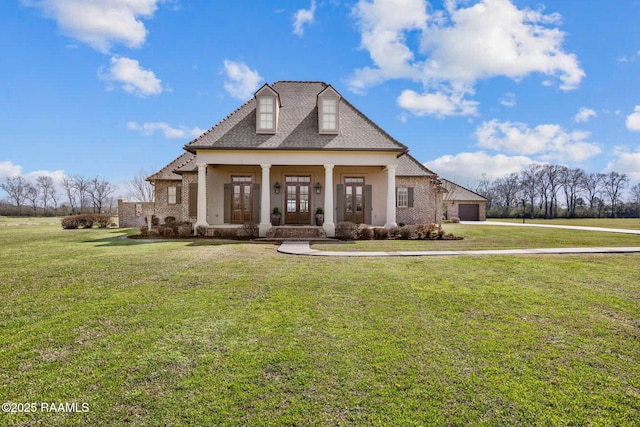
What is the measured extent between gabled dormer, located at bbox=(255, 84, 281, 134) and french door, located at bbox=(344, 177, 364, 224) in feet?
17.6

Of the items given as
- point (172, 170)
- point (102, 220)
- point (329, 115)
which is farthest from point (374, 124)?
point (102, 220)

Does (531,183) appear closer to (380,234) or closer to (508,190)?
(508,190)

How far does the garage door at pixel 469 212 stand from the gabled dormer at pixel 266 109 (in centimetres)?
3075

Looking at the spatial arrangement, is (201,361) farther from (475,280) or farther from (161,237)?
(161,237)

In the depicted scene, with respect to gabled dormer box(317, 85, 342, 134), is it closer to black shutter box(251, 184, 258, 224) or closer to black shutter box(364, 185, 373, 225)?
black shutter box(364, 185, 373, 225)

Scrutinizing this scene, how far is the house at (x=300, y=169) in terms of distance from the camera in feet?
53.5

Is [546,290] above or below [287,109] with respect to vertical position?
below

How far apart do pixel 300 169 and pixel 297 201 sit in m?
1.88

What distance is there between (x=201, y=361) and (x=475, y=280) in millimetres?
5921

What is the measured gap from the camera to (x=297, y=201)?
18344 millimetres

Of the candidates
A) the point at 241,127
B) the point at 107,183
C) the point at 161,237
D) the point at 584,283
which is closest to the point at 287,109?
the point at 241,127

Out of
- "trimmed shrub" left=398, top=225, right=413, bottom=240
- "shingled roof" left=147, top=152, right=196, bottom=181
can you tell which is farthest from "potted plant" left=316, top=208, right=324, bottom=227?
"shingled roof" left=147, top=152, right=196, bottom=181

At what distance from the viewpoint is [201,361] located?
3.51m

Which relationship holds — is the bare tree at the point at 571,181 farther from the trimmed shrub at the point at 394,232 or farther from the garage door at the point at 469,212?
the trimmed shrub at the point at 394,232
